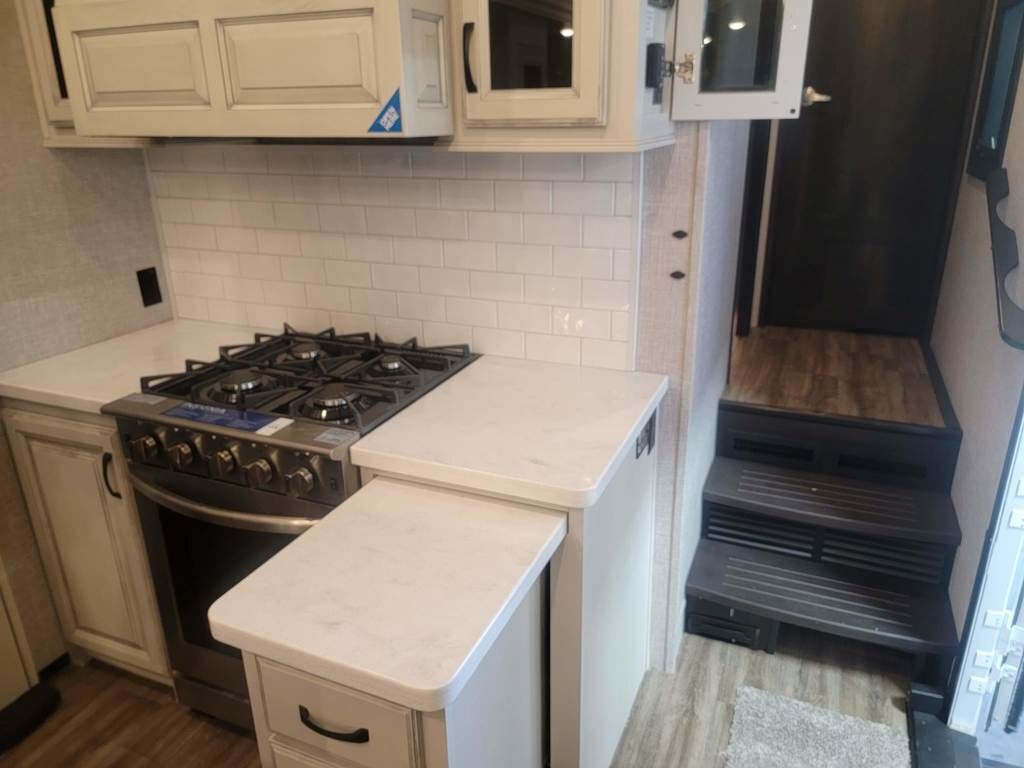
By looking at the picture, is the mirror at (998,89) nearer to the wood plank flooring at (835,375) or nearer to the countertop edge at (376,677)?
the wood plank flooring at (835,375)

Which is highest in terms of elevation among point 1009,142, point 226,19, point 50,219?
point 226,19

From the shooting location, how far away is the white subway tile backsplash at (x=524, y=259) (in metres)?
1.98

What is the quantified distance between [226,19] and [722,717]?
2.21m

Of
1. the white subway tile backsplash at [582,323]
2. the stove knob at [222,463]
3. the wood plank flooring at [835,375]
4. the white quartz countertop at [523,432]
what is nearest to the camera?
the white quartz countertop at [523,432]

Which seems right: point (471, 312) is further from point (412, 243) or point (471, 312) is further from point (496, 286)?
point (412, 243)

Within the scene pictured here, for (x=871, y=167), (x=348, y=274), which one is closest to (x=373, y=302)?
(x=348, y=274)

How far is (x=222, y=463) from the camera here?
1.66m

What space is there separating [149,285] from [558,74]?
1685 millimetres

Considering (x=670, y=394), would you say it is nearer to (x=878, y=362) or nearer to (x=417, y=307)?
(x=417, y=307)

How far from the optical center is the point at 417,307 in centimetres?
220

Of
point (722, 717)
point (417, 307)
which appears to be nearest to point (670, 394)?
point (417, 307)

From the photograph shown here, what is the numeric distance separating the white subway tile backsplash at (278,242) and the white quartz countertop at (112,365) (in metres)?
0.30

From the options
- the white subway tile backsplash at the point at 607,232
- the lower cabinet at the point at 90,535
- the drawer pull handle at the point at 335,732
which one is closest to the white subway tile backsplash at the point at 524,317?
the white subway tile backsplash at the point at 607,232

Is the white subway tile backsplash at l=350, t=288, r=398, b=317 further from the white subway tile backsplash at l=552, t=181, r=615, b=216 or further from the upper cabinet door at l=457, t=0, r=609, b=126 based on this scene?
the upper cabinet door at l=457, t=0, r=609, b=126
